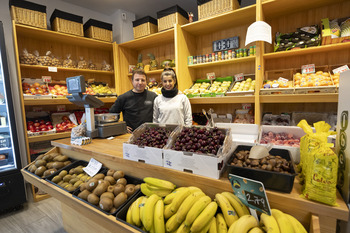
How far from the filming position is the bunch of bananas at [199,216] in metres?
0.78

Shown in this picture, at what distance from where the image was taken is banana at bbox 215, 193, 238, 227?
0.87m

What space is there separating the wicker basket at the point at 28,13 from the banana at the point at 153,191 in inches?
129

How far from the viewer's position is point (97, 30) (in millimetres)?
3809

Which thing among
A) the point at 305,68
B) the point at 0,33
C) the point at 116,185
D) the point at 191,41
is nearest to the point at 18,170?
the point at 0,33

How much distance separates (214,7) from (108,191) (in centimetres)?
289

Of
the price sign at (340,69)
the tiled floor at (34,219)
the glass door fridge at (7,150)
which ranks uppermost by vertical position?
the price sign at (340,69)

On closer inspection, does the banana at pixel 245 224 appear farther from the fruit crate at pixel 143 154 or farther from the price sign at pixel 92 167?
the price sign at pixel 92 167

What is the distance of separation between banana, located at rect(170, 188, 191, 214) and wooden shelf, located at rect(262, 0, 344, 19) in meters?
2.61

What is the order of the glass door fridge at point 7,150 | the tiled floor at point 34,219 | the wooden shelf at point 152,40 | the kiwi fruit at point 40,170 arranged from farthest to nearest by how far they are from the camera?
the wooden shelf at point 152,40, the glass door fridge at point 7,150, the tiled floor at point 34,219, the kiwi fruit at point 40,170

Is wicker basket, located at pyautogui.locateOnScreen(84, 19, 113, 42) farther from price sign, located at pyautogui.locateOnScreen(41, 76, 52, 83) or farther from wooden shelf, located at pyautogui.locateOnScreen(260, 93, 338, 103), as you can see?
wooden shelf, located at pyautogui.locateOnScreen(260, 93, 338, 103)

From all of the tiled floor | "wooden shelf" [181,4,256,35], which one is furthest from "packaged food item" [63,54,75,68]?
the tiled floor

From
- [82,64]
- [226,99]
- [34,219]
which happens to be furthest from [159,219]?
[82,64]

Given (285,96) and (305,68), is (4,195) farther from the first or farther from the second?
(305,68)

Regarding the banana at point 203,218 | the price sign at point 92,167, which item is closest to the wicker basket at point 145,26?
the price sign at point 92,167
